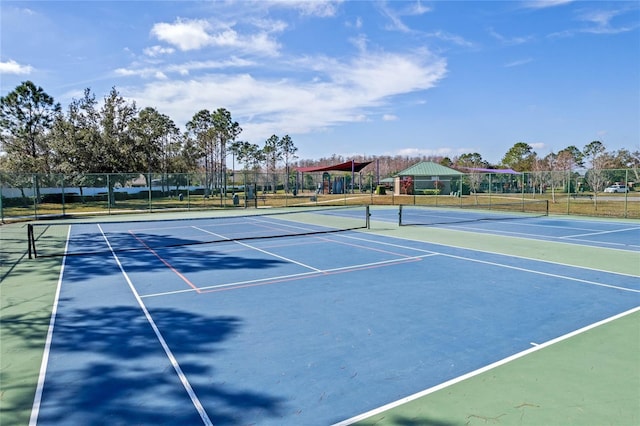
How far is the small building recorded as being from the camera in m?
51.5

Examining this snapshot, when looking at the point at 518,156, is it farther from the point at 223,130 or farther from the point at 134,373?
the point at 134,373

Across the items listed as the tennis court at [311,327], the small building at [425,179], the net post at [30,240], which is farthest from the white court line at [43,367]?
the small building at [425,179]

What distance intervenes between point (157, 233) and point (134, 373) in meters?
13.6

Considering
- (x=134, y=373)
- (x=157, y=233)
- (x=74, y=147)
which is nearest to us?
(x=134, y=373)

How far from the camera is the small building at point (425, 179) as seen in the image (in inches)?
2026

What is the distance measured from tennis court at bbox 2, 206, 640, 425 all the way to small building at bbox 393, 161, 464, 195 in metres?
38.7

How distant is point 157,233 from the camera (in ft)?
57.0

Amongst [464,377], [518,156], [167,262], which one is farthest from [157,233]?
[518,156]

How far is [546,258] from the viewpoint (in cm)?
1125

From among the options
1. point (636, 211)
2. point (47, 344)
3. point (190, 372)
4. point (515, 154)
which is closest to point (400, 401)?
point (190, 372)

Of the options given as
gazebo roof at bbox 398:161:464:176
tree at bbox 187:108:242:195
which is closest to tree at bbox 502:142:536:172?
gazebo roof at bbox 398:161:464:176

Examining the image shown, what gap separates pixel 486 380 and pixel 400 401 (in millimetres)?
1054

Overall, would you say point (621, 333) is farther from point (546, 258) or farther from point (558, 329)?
point (546, 258)

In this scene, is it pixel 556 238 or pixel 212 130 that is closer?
pixel 556 238
